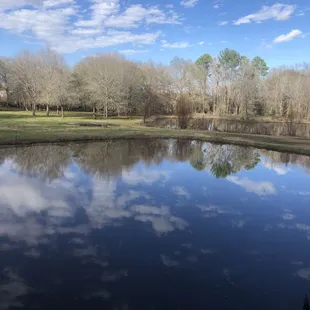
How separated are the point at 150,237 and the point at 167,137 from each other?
22.2 m

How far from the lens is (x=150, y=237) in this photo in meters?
8.95

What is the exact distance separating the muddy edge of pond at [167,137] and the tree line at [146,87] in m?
9.77

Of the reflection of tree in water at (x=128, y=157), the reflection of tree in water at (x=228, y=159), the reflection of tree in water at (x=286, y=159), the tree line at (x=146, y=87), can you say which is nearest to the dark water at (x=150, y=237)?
the reflection of tree in water at (x=128, y=157)

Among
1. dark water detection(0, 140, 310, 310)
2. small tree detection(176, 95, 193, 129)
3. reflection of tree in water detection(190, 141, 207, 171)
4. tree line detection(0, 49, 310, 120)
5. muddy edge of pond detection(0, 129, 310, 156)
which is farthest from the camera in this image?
tree line detection(0, 49, 310, 120)

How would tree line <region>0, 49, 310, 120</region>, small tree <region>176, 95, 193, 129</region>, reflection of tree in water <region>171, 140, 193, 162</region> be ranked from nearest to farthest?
reflection of tree in water <region>171, 140, 193, 162</region>
small tree <region>176, 95, 193, 129</region>
tree line <region>0, 49, 310, 120</region>

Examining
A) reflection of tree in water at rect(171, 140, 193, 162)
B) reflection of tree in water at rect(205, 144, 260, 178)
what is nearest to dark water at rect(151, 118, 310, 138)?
reflection of tree in water at rect(171, 140, 193, 162)

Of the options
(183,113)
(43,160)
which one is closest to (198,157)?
(43,160)

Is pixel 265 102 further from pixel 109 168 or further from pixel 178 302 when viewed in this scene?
pixel 178 302

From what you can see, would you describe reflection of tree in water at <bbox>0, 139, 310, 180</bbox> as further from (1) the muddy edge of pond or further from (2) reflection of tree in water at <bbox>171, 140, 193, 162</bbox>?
(1) the muddy edge of pond

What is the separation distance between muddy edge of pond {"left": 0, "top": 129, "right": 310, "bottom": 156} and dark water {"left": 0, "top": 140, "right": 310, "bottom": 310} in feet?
23.0

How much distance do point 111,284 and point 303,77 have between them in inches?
3044

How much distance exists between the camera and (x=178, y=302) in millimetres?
6195

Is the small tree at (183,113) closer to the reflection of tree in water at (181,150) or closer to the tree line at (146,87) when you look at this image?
the tree line at (146,87)

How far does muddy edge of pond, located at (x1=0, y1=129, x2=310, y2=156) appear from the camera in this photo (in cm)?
2409
